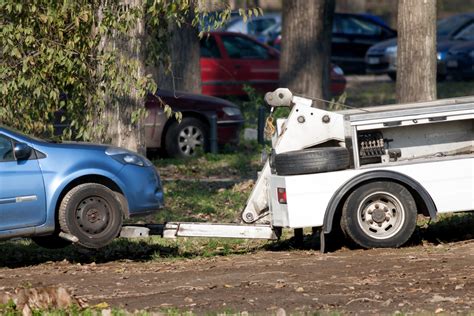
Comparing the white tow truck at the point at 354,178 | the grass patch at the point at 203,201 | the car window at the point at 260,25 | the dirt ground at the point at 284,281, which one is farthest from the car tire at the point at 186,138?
the car window at the point at 260,25

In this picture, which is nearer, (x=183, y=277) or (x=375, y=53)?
(x=183, y=277)

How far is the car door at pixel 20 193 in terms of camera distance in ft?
37.8

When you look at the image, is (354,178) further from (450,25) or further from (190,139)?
(450,25)

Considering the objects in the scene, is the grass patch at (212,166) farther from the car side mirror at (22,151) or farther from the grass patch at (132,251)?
the car side mirror at (22,151)

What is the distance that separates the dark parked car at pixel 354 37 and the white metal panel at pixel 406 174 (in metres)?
23.5

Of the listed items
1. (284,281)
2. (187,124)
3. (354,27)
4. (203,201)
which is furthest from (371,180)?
(354,27)

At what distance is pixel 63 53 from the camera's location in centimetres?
1362

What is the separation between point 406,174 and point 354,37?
78.5 feet

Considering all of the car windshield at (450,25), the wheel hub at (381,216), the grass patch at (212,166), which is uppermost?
the car windshield at (450,25)

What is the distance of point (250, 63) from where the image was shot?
27422 millimetres

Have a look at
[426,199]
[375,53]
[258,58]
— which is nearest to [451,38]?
[375,53]

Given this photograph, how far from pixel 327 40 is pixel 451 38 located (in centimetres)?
739

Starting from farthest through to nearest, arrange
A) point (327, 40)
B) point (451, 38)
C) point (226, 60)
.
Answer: point (451, 38)
point (226, 60)
point (327, 40)

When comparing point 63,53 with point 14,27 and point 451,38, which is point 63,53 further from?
point 451,38
